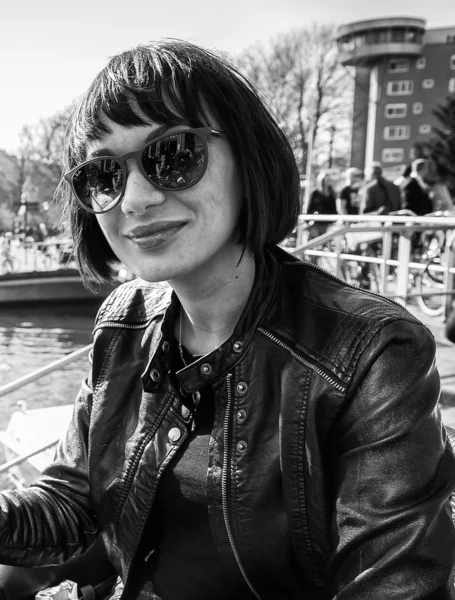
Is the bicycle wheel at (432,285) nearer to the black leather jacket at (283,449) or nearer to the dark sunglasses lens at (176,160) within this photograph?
the black leather jacket at (283,449)

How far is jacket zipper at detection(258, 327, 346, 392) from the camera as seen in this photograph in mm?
1061

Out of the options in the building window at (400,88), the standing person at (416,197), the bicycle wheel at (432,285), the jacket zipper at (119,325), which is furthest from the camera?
Answer: the building window at (400,88)

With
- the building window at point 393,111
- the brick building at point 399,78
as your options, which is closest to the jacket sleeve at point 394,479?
the brick building at point 399,78

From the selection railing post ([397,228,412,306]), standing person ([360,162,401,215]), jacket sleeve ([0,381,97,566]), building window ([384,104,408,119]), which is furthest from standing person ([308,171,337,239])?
building window ([384,104,408,119])

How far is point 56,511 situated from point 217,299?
1.84ft

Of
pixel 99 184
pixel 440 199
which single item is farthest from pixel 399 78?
pixel 99 184

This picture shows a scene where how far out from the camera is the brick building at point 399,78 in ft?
176

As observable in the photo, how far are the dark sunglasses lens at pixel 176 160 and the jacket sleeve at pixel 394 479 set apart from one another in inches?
16.8

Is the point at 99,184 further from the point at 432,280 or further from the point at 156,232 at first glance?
the point at 432,280

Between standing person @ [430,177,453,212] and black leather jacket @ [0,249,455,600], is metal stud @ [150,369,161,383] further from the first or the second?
standing person @ [430,177,453,212]

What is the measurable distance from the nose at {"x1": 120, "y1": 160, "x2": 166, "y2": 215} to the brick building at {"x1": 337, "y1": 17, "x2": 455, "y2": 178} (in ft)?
177

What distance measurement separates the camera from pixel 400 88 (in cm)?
5484

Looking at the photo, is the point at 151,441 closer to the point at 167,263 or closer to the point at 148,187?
the point at 167,263

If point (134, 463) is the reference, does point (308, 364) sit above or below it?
above
